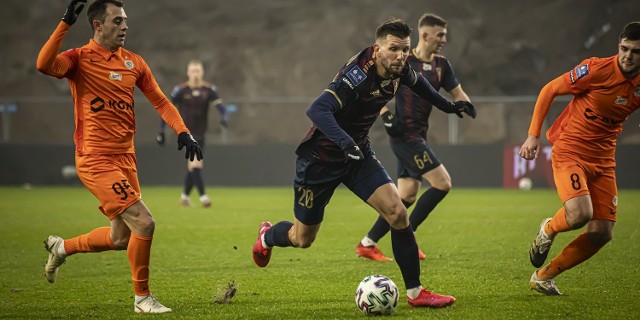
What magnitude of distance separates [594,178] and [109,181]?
362 centimetres

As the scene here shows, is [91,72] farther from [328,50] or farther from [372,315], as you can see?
[328,50]

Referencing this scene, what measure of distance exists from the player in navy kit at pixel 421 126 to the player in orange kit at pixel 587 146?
2.35m

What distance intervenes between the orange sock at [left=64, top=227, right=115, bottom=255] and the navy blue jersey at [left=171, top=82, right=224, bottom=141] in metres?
9.15

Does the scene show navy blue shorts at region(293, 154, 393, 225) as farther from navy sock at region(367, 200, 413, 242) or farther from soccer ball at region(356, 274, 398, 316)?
navy sock at region(367, 200, 413, 242)

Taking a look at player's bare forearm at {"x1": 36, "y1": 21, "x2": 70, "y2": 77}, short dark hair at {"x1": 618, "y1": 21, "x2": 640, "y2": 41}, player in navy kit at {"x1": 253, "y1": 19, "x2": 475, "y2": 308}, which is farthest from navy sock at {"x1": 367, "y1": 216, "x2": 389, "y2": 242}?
player's bare forearm at {"x1": 36, "y1": 21, "x2": 70, "y2": 77}

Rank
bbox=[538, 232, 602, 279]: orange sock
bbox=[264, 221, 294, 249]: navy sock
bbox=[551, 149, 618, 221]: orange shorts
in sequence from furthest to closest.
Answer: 1. bbox=[264, 221, 294, 249]: navy sock
2. bbox=[538, 232, 602, 279]: orange sock
3. bbox=[551, 149, 618, 221]: orange shorts

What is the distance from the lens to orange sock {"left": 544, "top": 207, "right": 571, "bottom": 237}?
272 inches

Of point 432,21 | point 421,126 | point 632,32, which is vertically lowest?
point 421,126

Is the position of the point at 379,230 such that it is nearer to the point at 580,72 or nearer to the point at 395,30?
the point at 580,72

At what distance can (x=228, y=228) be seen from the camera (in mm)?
12305

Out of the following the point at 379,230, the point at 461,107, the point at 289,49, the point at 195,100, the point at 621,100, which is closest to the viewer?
the point at 621,100

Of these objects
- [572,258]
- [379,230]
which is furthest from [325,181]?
[379,230]

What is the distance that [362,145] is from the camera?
22.5 feet

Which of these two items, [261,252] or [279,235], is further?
[261,252]
